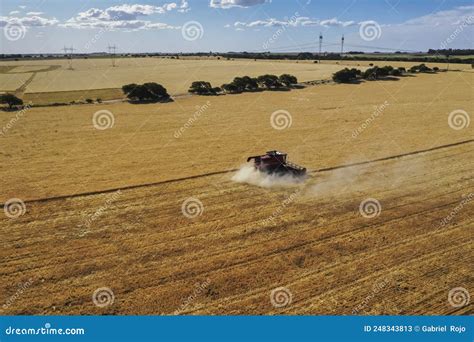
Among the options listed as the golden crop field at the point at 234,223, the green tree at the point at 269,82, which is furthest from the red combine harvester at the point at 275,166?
the green tree at the point at 269,82

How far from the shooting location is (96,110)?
149 feet

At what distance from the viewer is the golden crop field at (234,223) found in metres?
11.1

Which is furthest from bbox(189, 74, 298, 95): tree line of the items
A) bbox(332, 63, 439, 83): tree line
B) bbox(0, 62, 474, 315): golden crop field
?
bbox(0, 62, 474, 315): golden crop field

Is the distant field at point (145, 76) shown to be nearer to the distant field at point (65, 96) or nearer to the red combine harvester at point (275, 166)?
the distant field at point (65, 96)

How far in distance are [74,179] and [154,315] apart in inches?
482

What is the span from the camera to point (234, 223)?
15297mm

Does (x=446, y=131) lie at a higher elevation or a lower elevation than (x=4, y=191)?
higher

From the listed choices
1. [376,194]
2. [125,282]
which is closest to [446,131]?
[376,194]

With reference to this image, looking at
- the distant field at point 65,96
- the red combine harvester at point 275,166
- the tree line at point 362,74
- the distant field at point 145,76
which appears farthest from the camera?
the tree line at point 362,74

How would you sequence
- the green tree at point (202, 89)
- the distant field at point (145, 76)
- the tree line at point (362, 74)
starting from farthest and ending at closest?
the tree line at point (362, 74) → the distant field at point (145, 76) → the green tree at point (202, 89)

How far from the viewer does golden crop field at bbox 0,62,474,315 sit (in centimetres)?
1106

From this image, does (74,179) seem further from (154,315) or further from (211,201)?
(154,315)

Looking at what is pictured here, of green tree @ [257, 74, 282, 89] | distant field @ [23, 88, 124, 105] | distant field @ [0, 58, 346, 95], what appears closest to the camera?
distant field @ [23, 88, 124, 105]

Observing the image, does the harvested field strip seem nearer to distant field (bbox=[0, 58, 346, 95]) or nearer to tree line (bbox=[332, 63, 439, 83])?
distant field (bbox=[0, 58, 346, 95])
